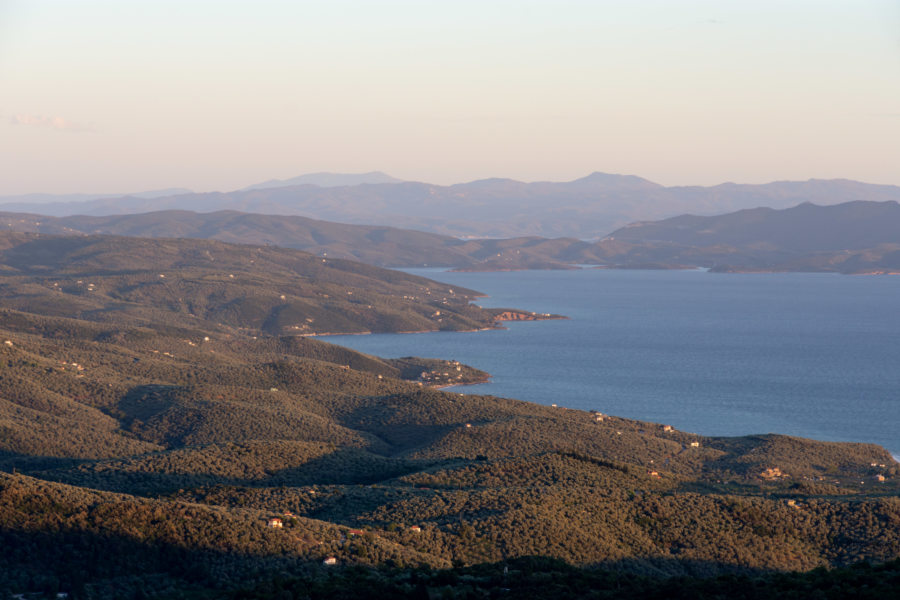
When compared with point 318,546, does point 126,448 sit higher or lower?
lower

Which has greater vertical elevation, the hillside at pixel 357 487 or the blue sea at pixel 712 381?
the hillside at pixel 357 487

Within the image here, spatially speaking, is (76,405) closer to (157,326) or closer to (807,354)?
Result: (157,326)

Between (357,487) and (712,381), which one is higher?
(357,487)

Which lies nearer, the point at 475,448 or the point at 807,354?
the point at 475,448

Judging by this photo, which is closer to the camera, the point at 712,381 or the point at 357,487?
the point at 357,487

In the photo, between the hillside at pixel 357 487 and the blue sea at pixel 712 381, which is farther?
the blue sea at pixel 712 381

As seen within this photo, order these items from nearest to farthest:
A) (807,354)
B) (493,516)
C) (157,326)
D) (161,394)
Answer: (493,516)
(161,394)
(157,326)
(807,354)

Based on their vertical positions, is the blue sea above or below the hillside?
below

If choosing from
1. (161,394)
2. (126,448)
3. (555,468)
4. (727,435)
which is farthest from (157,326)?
(555,468)
